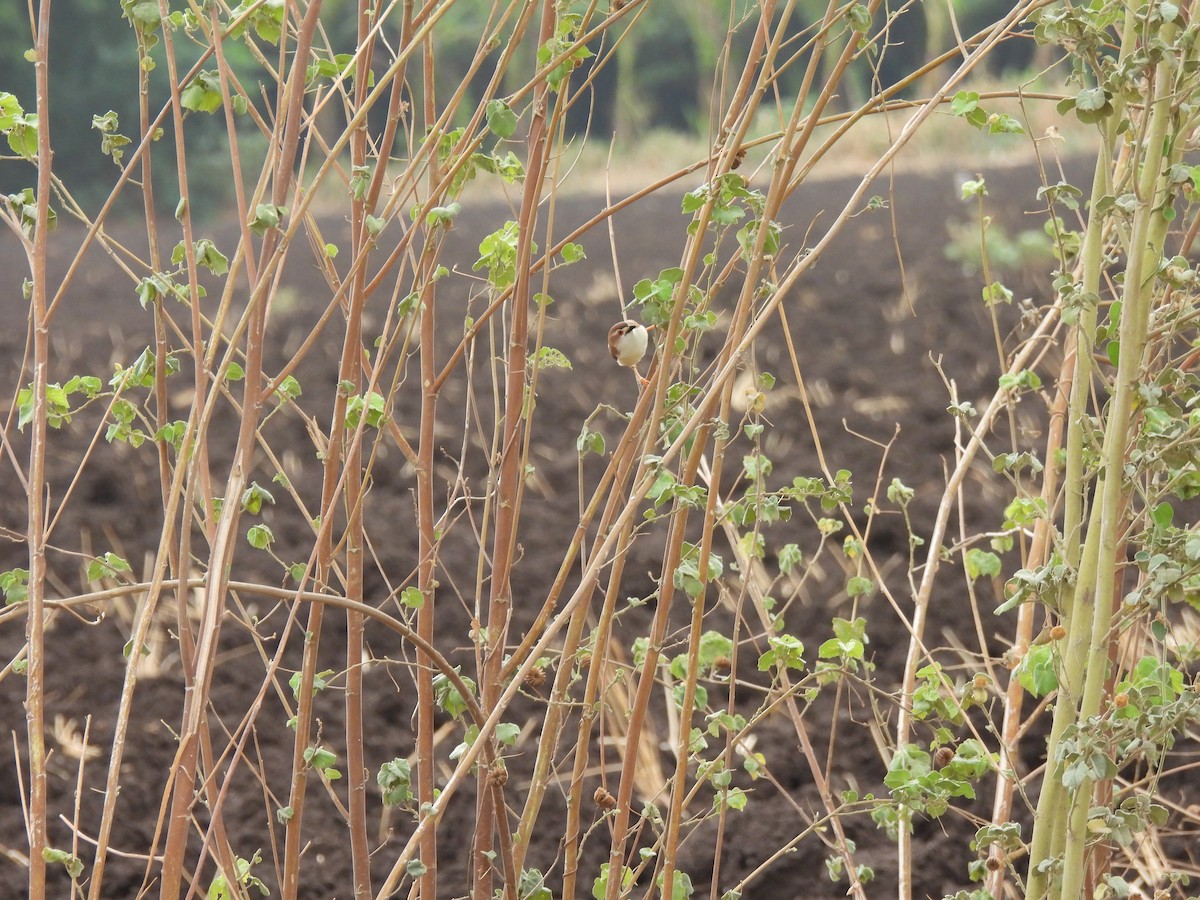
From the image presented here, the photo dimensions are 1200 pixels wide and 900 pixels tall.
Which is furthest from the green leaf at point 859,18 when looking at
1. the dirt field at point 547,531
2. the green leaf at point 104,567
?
the green leaf at point 104,567

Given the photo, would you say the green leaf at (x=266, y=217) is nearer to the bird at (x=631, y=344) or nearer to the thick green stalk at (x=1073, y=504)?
the bird at (x=631, y=344)

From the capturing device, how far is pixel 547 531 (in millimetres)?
3480

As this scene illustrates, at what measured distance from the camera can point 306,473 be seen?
4035mm

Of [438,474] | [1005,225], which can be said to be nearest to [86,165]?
[1005,225]

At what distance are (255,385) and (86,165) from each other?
16.1m

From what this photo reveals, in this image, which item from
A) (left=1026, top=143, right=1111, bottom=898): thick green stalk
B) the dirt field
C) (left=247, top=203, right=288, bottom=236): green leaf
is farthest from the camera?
the dirt field

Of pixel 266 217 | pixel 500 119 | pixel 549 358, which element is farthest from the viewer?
pixel 549 358

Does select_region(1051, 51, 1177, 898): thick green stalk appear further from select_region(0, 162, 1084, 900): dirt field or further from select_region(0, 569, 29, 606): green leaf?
select_region(0, 569, 29, 606): green leaf

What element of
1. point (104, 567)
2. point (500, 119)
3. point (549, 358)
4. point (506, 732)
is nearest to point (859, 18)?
point (500, 119)

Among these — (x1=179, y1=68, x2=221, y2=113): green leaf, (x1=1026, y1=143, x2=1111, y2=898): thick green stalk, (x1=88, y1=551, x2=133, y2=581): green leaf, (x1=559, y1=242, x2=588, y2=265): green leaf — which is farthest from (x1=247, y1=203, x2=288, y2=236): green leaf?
(x1=1026, y1=143, x2=1111, y2=898): thick green stalk

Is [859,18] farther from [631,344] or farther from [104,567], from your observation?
[104,567]

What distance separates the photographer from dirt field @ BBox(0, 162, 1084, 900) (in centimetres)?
220

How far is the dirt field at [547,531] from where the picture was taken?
7.21ft

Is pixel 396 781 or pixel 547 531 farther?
pixel 547 531
